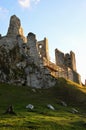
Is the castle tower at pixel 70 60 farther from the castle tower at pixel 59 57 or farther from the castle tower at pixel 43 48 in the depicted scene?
the castle tower at pixel 43 48

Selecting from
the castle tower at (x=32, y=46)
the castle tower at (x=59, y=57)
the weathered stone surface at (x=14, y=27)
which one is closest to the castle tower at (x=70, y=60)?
→ the castle tower at (x=59, y=57)

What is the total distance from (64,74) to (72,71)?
6632 millimetres

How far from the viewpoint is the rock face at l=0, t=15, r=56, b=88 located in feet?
288

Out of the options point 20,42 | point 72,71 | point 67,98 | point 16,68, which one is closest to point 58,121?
point 67,98

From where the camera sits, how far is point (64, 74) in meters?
102

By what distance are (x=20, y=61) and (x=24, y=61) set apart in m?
1.06

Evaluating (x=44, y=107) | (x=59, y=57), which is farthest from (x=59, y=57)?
(x=44, y=107)

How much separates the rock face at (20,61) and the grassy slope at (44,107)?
14.8 ft

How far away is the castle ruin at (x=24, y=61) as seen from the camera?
289ft

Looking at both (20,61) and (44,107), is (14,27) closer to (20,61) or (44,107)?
(20,61)

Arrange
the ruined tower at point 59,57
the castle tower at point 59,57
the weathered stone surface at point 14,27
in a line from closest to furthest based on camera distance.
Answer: the weathered stone surface at point 14,27, the castle tower at point 59,57, the ruined tower at point 59,57

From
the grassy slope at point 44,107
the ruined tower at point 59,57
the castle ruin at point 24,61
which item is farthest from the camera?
the ruined tower at point 59,57

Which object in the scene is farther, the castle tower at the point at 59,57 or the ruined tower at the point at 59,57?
the ruined tower at the point at 59,57

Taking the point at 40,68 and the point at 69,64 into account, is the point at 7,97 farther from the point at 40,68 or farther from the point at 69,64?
the point at 69,64
